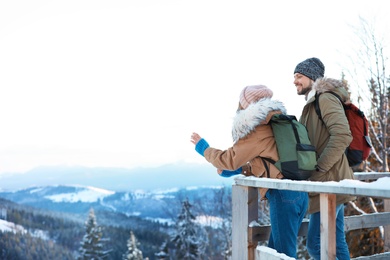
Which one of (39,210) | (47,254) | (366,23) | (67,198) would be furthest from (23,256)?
(67,198)

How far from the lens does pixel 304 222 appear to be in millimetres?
3721

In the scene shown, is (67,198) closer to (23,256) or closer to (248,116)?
(23,256)

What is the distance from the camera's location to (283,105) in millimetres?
3184

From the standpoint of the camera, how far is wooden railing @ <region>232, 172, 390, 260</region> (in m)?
→ 2.26

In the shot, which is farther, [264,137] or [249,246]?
[249,246]

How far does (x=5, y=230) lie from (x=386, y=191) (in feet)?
302

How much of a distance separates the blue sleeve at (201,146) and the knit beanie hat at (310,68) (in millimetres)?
916

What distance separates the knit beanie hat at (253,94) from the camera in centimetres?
319

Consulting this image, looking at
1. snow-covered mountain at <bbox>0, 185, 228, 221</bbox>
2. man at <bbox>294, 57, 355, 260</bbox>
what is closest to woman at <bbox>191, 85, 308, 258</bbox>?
man at <bbox>294, 57, 355, 260</bbox>

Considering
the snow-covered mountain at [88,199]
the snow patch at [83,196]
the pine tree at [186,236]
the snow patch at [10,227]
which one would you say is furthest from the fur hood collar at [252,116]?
the snow patch at [83,196]

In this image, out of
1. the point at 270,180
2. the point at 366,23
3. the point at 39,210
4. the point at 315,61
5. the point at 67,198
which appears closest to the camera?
the point at 270,180

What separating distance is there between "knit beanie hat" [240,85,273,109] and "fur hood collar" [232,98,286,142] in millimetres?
76

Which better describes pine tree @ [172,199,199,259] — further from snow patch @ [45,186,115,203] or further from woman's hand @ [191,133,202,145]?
snow patch @ [45,186,115,203]

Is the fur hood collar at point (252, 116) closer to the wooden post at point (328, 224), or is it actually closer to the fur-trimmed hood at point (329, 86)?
the fur-trimmed hood at point (329, 86)
